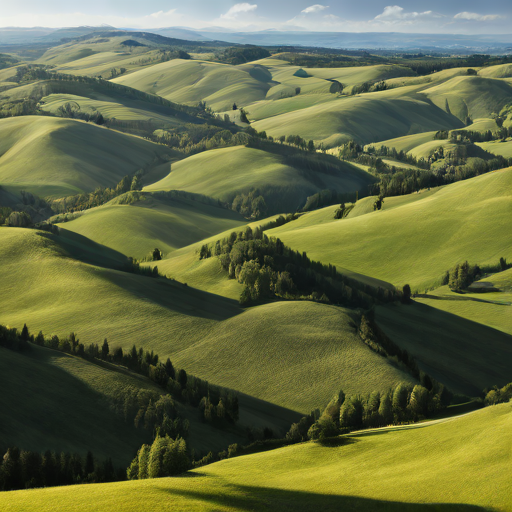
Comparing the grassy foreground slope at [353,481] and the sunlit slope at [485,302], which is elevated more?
the grassy foreground slope at [353,481]

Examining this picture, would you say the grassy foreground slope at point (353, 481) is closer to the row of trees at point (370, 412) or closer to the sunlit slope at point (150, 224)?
the row of trees at point (370, 412)

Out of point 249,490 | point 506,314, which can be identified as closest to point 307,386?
point 249,490

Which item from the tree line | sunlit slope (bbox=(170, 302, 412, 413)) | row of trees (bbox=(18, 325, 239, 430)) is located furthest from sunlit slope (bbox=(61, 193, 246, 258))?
row of trees (bbox=(18, 325, 239, 430))

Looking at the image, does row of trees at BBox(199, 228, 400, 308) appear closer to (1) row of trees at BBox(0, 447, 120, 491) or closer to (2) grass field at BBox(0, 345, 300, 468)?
(2) grass field at BBox(0, 345, 300, 468)

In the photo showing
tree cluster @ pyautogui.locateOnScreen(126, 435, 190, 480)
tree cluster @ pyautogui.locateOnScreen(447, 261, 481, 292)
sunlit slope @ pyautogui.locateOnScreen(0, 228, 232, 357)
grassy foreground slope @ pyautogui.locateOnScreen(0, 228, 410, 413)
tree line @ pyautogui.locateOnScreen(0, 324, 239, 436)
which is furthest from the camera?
tree cluster @ pyautogui.locateOnScreen(447, 261, 481, 292)

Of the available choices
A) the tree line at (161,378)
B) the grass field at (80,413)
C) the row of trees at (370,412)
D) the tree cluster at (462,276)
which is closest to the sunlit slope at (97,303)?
the tree line at (161,378)

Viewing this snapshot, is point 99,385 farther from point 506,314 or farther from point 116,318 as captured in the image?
point 506,314
